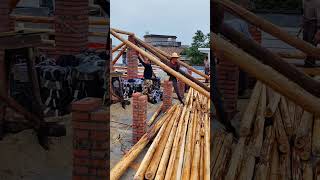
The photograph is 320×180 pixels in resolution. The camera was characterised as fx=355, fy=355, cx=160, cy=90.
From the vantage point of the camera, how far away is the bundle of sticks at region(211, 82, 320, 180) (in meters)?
3.17

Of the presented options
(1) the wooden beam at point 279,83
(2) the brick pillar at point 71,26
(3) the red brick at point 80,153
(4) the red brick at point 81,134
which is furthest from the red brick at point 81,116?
(1) the wooden beam at point 279,83

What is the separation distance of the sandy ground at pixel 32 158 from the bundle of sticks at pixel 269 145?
1.59 meters

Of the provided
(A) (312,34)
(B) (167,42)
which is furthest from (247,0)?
(B) (167,42)

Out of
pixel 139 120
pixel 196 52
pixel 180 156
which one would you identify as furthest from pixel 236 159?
pixel 196 52

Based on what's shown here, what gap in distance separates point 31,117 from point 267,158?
2542mm

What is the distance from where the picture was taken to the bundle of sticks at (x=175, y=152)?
3874 mm

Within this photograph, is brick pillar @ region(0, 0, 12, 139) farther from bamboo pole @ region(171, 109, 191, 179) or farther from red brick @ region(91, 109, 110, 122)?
bamboo pole @ region(171, 109, 191, 179)

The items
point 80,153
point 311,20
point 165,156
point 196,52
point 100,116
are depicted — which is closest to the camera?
point 100,116

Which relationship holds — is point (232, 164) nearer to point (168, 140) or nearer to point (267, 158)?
point (267, 158)

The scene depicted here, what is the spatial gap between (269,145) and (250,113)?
36 centimetres

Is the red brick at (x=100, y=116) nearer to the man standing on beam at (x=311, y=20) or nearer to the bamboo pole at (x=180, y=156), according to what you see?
the bamboo pole at (x=180, y=156)

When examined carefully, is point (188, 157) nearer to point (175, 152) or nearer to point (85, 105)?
point (175, 152)

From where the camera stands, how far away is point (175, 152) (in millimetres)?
4395

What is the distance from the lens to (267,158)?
128 inches
